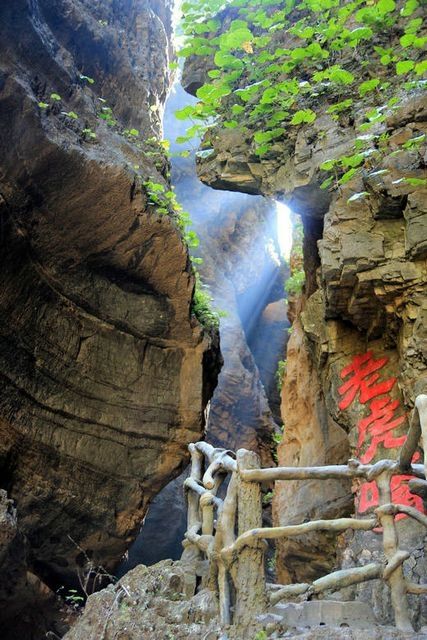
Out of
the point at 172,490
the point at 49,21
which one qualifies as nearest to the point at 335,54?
the point at 49,21

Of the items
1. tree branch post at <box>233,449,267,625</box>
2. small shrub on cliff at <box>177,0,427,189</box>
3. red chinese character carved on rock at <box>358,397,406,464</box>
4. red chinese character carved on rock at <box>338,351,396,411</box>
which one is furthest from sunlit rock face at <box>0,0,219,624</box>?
tree branch post at <box>233,449,267,625</box>

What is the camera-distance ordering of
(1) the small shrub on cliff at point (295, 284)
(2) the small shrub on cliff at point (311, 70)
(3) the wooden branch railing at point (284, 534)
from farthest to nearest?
(1) the small shrub on cliff at point (295, 284)
(2) the small shrub on cliff at point (311, 70)
(3) the wooden branch railing at point (284, 534)

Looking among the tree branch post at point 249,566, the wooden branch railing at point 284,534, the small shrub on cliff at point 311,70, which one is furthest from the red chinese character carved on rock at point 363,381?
the tree branch post at point 249,566

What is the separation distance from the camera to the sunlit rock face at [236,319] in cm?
1602

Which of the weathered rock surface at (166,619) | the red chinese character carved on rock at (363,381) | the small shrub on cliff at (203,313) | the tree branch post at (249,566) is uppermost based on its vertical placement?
the small shrub on cliff at (203,313)

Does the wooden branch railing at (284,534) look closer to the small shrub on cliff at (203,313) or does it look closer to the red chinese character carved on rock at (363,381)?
the red chinese character carved on rock at (363,381)

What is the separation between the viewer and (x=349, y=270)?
699cm

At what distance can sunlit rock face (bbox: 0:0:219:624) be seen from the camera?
8031 millimetres

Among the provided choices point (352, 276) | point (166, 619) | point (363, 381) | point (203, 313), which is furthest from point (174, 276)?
point (166, 619)

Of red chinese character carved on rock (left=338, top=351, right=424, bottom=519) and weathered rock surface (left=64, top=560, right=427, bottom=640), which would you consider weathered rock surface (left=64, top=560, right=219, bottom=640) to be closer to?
weathered rock surface (left=64, top=560, right=427, bottom=640)

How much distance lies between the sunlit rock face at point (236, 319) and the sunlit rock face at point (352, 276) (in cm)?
633

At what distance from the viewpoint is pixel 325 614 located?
12.3ft

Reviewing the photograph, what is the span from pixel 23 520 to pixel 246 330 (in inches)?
621

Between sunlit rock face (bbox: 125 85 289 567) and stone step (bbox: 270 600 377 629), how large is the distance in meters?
12.6
